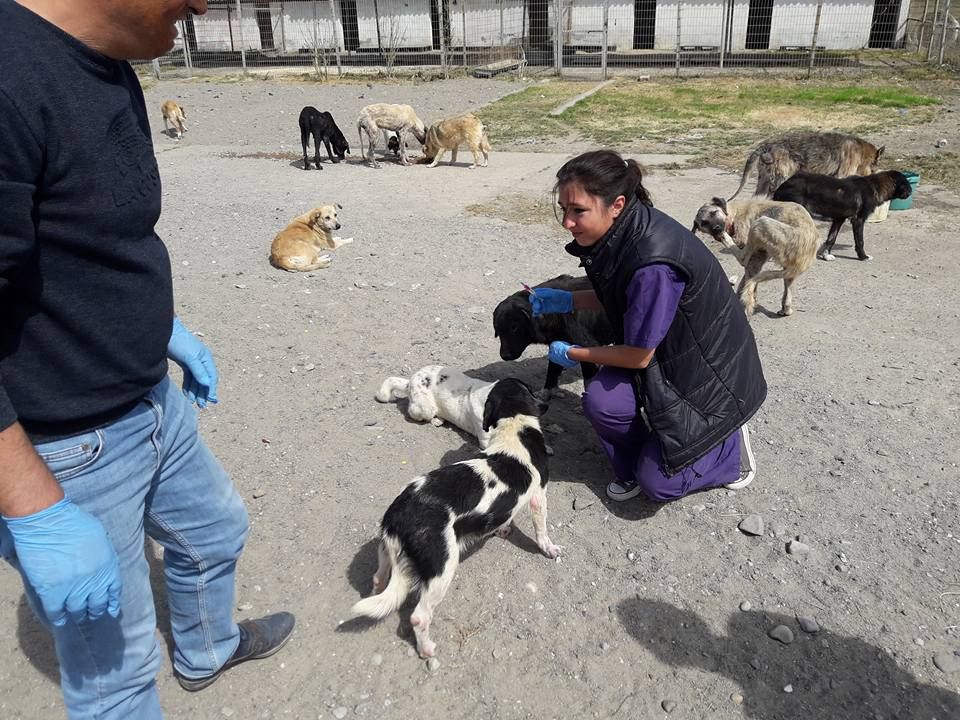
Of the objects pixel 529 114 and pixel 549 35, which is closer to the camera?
pixel 529 114

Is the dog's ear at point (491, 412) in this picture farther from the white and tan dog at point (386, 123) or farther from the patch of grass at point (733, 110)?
the patch of grass at point (733, 110)

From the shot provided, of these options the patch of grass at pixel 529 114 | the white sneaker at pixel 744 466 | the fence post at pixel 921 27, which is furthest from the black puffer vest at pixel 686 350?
the fence post at pixel 921 27

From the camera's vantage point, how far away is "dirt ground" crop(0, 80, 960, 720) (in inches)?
104

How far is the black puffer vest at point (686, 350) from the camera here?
3.16 m

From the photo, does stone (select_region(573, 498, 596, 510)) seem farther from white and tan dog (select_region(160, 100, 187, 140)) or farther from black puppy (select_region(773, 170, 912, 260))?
white and tan dog (select_region(160, 100, 187, 140))

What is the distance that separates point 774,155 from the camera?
9000mm

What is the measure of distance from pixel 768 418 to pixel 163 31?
375 cm

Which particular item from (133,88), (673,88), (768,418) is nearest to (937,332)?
(768,418)

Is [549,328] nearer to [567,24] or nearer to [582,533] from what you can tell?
[582,533]

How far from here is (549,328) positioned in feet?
14.9

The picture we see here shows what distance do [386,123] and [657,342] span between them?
422 inches

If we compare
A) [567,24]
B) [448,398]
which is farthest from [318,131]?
[567,24]

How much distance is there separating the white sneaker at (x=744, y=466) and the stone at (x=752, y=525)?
0.78ft

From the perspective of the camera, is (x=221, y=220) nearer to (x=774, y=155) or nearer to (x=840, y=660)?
(x=774, y=155)
